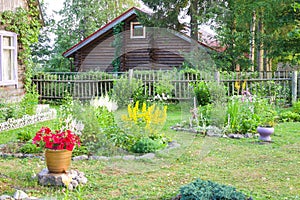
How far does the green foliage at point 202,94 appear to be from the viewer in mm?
11500

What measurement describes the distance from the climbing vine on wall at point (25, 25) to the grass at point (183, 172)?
16.3ft

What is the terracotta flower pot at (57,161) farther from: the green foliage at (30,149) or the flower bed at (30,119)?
the flower bed at (30,119)

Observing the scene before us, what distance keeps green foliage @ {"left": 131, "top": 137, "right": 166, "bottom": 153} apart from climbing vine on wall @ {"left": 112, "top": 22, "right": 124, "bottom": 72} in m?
13.2

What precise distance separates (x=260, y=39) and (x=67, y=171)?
1284 cm

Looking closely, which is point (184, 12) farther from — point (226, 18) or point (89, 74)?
point (89, 74)

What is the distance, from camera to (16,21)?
1141 cm

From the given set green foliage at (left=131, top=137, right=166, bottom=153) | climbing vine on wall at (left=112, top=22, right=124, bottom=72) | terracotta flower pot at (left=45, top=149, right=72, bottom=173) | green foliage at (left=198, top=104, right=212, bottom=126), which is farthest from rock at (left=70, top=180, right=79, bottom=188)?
climbing vine on wall at (left=112, top=22, right=124, bottom=72)

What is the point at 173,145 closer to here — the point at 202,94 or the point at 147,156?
the point at 147,156

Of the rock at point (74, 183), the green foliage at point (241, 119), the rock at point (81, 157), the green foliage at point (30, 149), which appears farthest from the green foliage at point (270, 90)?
the rock at point (74, 183)

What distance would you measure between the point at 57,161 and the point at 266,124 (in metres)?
5.31

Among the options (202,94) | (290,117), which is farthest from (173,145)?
(202,94)

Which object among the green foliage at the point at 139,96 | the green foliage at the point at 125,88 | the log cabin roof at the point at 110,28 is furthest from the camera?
the log cabin roof at the point at 110,28

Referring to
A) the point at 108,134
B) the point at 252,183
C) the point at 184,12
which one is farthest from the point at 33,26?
the point at 252,183

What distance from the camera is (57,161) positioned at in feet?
15.5
